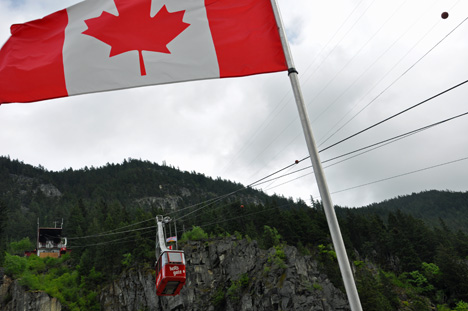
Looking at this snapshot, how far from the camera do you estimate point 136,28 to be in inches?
321

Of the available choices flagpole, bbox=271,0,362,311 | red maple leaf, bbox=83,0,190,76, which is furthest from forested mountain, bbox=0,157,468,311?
flagpole, bbox=271,0,362,311

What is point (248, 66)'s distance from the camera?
24.2 feet

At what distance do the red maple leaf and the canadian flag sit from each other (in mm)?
19

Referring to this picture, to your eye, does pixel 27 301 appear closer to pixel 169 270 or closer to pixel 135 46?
pixel 169 270

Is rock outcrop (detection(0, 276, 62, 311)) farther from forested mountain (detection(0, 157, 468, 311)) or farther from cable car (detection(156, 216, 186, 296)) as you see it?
cable car (detection(156, 216, 186, 296))

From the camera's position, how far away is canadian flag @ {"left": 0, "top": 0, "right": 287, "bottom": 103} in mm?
7535

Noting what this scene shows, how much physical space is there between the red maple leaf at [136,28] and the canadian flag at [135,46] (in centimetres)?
2

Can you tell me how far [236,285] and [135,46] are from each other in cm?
6206

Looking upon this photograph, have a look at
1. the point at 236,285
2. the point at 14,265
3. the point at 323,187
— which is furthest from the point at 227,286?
the point at 323,187

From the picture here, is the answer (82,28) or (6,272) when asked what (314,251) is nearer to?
(6,272)

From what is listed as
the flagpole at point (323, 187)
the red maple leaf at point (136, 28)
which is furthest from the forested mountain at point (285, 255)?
the flagpole at point (323, 187)

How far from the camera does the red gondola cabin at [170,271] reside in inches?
1075

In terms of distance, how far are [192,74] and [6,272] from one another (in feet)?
280

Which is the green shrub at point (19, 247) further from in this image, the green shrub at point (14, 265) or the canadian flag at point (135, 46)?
the canadian flag at point (135, 46)
